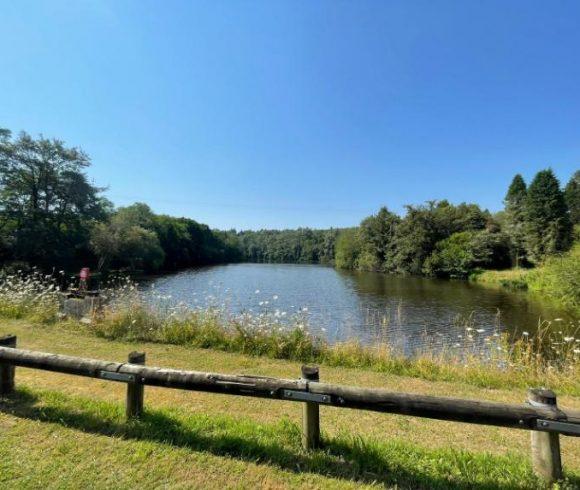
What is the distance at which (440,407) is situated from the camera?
86.9 inches

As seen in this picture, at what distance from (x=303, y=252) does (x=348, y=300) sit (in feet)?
280

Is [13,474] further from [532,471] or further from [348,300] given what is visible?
[348,300]

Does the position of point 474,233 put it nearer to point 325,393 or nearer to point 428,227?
point 428,227

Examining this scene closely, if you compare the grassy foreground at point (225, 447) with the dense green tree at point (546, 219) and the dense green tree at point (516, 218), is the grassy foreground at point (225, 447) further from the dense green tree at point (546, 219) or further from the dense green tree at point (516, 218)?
the dense green tree at point (516, 218)

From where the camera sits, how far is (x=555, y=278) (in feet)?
65.0

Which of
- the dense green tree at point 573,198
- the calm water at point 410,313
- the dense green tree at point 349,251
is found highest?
the dense green tree at point 573,198

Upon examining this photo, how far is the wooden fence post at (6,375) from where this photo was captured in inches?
127

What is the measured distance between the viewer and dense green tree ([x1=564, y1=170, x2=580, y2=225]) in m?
46.5

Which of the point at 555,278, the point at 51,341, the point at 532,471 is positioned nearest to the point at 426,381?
the point at 532,471

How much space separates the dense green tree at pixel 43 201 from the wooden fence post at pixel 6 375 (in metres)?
26.3

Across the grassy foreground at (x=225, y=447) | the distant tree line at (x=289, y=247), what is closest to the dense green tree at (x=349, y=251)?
the distant tree line at (x=289, y=247)

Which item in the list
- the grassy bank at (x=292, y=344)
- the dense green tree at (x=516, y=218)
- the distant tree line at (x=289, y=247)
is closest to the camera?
the grassy bank at (x=292, y=344)

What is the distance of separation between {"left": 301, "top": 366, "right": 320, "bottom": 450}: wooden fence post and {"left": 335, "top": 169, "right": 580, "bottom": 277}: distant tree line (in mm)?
37767

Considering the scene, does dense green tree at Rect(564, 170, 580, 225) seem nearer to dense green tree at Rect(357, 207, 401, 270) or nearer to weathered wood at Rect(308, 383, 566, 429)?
dense green tree at Rect(357, 207, 401, 270)
